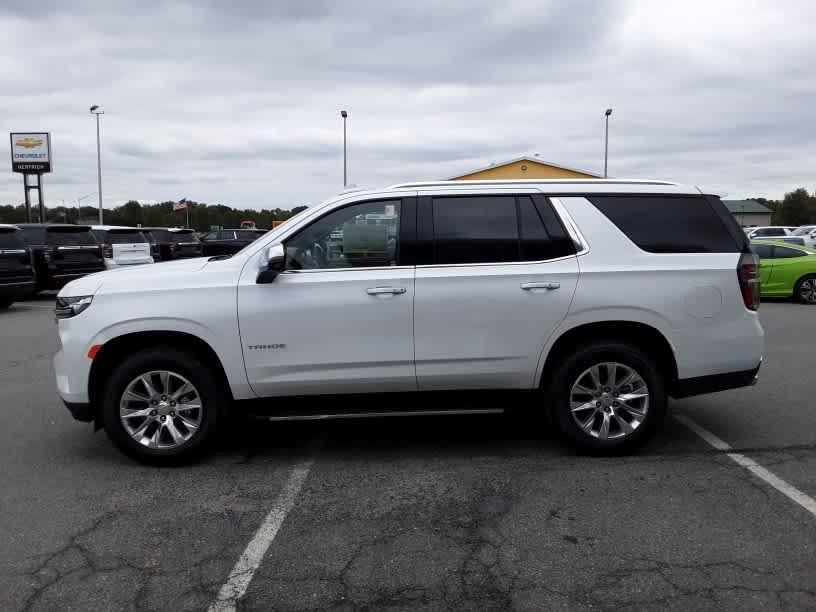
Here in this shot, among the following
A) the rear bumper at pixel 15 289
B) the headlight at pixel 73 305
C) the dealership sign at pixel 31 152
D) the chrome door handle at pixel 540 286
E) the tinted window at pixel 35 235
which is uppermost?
the dealership sign at pixel 31 152

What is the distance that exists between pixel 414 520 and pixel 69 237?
15.2 meters

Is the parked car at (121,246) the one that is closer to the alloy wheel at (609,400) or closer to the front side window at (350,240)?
the front side window at (350,240)

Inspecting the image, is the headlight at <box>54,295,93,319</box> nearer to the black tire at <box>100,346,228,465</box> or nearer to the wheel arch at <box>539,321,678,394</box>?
the black tire at <box>100,346,228,465</box>

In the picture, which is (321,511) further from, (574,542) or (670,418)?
(670,418)

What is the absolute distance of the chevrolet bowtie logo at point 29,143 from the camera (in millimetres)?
43438

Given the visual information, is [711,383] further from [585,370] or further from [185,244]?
[185,244]

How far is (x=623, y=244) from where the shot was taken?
4.92 meters

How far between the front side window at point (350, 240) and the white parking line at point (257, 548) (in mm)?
1434

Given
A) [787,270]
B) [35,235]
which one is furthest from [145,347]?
[787,270]

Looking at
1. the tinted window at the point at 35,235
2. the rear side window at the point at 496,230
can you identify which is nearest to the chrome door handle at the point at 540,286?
the rear side window at the point at 496,230

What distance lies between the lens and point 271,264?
15.2 ft

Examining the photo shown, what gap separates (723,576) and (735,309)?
2208 millimetres

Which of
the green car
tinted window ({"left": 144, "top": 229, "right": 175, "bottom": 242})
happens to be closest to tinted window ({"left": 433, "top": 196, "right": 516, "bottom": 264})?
the green car

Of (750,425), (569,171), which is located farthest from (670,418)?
(569,171)
